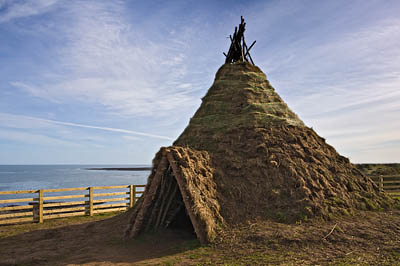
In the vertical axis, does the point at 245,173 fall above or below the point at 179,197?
above

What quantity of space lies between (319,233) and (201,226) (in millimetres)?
3306

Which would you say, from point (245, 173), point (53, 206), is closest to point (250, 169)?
point (245, 173)

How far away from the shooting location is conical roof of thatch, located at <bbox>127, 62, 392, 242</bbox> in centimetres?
920

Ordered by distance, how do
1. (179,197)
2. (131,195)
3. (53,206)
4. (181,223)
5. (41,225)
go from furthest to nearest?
(131,195), (53,206), (41,225), (181,223), (179,197)

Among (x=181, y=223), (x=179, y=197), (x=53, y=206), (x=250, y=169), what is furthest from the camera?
(x=53, y=206)

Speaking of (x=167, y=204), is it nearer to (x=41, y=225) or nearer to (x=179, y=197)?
(x=179, y=197)

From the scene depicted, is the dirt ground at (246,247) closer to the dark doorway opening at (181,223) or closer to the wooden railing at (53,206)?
the dark doorway opening at (181,223)

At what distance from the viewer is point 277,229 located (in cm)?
866

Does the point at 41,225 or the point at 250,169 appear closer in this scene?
the point at 250,169

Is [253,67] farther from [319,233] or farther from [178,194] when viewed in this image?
[319,233]

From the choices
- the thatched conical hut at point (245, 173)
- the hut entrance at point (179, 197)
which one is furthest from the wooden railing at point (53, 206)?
the thatched conical hut at point (245, 173)

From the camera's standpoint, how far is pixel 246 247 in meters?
7.97

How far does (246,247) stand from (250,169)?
3080 mm

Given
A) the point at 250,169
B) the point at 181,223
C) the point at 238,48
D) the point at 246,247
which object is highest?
the point at 238,48
